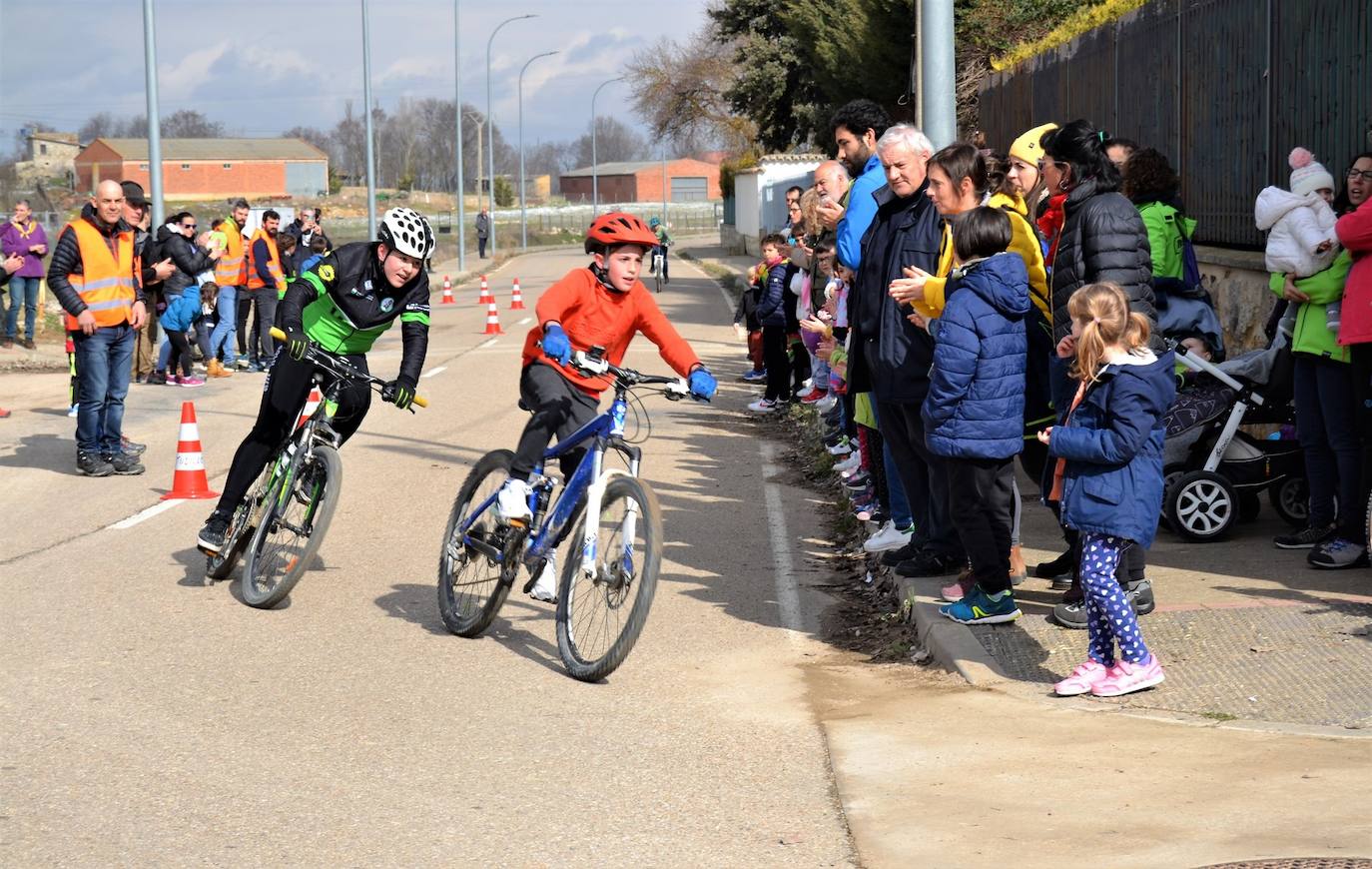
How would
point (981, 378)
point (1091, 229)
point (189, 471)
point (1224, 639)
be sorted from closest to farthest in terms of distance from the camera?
point (1224, 639), point (981, 378), point (1091, 229), point (189, 471)

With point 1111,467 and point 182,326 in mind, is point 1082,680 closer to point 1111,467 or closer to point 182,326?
point 1111,467

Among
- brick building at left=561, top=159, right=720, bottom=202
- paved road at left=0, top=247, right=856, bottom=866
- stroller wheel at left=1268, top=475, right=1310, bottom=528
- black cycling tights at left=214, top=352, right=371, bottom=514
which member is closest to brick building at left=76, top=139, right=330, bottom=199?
brick building at left=561, top=159, right=720, bottom=202

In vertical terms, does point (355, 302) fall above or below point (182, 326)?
above

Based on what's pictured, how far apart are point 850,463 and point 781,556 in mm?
2277

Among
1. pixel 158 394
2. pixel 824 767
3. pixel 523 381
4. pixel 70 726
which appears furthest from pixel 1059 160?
pixel 158 394

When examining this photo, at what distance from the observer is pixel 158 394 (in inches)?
742

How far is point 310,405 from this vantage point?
874 cm

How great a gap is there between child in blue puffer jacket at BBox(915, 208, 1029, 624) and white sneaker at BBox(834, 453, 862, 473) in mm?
4393

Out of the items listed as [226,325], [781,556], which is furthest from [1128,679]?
[226,325]

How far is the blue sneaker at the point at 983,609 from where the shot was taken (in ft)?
24.5

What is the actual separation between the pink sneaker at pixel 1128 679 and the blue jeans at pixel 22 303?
21.4 m

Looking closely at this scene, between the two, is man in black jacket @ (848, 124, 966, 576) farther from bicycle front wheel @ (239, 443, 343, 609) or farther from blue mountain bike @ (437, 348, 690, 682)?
bicycle front wheel @ (239, 443, 343, 609)

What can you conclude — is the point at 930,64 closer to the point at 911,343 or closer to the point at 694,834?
the point at 911,343

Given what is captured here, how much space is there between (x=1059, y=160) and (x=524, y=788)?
13.4 ft
